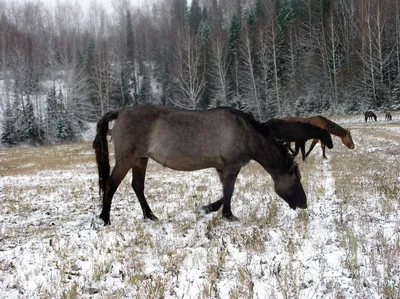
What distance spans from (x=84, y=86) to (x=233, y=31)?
25.2 m

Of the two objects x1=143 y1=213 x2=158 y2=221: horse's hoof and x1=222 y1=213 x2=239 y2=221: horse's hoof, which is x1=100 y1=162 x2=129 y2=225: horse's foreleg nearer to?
x1=143 y1=213 x2=158 y2=221: horse's hoof

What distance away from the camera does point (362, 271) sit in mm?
2744

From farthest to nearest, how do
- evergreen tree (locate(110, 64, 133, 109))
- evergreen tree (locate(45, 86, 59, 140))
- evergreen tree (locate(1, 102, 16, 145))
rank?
1. evergreen tree (locate(110, 64, 133, 109))
2. evergreen tree (locate(45, 86, 59, 140))
3. evergreen tree (locate(1, 102, 16, 145))

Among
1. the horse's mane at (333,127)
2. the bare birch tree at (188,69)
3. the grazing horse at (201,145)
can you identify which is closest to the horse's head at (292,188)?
the grazing horse at (201,145)

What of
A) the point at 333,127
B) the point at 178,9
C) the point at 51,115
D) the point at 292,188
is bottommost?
the point at 292,188

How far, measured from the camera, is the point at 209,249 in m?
3.55

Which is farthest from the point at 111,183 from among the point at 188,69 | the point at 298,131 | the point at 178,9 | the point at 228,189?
the point at 178,9

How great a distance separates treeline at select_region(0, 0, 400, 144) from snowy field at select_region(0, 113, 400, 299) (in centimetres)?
3178

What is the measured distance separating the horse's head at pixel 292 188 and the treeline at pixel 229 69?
32.2 m

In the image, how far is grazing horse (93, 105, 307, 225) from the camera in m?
4.96

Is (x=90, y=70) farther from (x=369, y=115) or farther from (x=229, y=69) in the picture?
(x=369, y=115)

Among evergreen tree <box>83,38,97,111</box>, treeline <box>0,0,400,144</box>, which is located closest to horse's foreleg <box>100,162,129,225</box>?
treeline <box>0,0,400,144</box>

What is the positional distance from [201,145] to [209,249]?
1.85 metres

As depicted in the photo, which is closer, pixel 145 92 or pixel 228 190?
pixel 228 190
